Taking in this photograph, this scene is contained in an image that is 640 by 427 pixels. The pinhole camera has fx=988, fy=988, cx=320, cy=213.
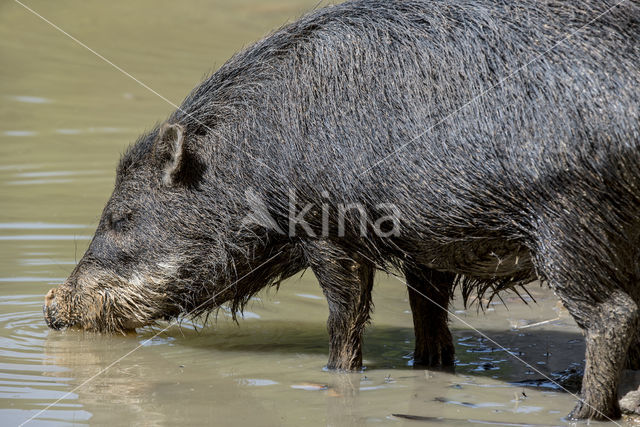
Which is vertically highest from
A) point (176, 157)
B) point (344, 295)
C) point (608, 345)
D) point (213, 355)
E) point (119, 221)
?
point (176, 157)

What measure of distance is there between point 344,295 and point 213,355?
1.04 metres

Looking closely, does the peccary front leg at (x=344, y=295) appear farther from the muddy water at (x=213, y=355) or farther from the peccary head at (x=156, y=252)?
the peccary head at (x=156, y=252)

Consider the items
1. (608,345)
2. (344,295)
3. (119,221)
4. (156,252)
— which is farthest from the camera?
(119,221)

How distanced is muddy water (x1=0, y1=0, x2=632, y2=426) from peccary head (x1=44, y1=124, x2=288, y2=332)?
254 mm

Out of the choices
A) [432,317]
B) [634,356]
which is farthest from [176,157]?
[634,356]

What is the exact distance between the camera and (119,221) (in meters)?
5.92

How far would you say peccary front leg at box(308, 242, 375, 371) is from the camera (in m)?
5.36

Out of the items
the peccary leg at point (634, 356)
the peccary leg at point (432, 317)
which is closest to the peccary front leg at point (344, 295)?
the peccary leg at point (432, 317)

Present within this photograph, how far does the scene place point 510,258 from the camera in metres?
5.01

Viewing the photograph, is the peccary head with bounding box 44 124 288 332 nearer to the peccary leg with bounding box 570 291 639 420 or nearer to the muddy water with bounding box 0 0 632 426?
the muddy water with bounding box 0 0 632 426

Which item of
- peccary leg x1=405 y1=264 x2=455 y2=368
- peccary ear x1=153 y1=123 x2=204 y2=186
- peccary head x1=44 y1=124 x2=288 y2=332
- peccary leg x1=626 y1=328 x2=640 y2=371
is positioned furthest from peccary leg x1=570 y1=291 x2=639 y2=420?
peccary ear x1=153 y1=123 x2=204 y2=186

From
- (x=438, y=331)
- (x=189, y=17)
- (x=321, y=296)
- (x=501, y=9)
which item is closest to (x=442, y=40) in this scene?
(x=501, y=9)

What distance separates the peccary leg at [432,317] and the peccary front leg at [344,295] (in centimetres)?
42

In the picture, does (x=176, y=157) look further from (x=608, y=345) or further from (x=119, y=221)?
(x=608, y=345)
